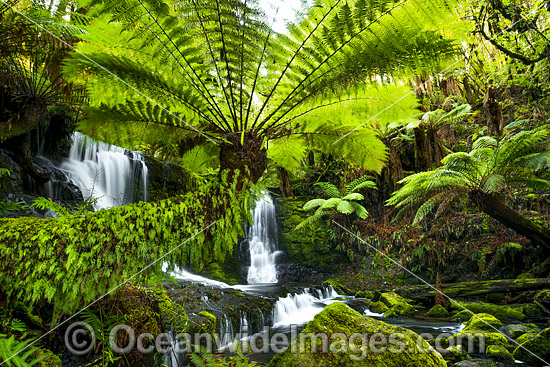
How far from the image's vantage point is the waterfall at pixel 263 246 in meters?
9.43

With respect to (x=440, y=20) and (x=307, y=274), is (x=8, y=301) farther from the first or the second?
(x=307, y=274)

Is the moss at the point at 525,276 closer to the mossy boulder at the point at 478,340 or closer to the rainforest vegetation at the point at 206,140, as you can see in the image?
the rainforest vegetation at the point at 206,140

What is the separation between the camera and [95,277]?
1.99 meters

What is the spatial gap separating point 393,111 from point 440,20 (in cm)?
72

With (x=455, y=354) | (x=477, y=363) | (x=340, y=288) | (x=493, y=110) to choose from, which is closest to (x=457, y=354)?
(x=455, y=354)

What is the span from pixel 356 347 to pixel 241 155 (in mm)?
1823

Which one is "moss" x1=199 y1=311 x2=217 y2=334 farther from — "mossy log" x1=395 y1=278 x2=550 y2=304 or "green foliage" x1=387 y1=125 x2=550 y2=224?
"mossy log" x1=395 y1=278 x2=550 y2=304

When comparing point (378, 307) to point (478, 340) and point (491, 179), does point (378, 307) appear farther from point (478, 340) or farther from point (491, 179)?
point (491, 179)

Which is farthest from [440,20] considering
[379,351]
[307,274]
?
[307,274]

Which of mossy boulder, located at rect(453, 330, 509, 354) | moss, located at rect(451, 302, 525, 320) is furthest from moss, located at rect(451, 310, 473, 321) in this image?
mossy boulder, located at rect(453, 330, 509, 354)

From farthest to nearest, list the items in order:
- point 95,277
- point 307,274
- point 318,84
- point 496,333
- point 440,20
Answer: point 307,274 < point 496,333 < point 318,84 < point 440,20 < point 95,277

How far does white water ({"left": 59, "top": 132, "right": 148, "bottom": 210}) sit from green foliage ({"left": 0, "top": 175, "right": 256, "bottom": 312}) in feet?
12.4

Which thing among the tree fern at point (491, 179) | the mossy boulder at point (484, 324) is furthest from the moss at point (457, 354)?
the tree fern at point (491, 179)

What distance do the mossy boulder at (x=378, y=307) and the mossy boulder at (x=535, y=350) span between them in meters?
2.67
